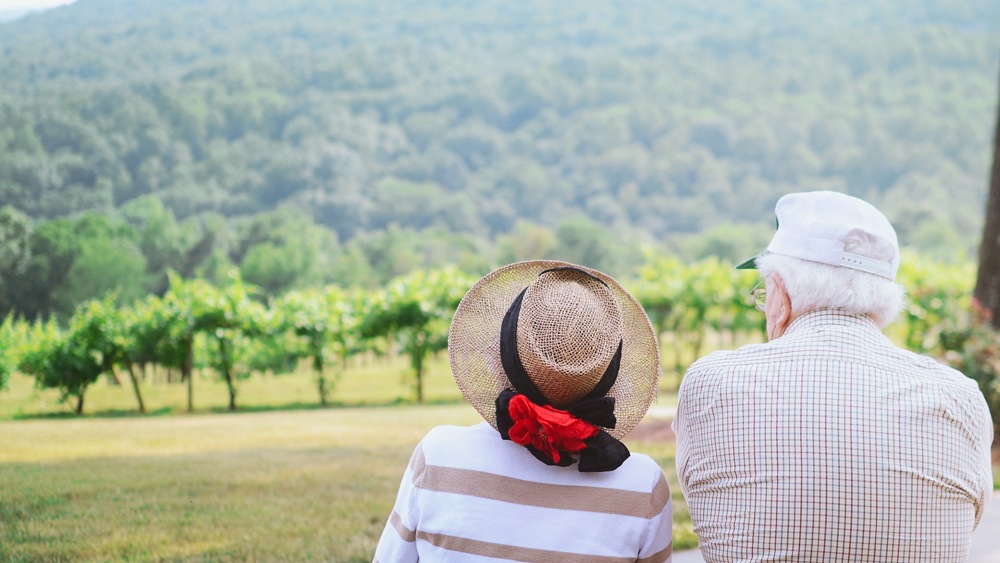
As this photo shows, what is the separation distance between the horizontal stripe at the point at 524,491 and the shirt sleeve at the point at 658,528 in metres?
0.03

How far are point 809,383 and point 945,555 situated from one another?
43 centimetres

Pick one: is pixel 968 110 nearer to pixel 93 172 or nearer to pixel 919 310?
pixel 919 310

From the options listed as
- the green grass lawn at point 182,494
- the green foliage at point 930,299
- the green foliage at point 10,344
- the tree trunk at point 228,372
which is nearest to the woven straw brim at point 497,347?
the green grass lawn at point 182,494

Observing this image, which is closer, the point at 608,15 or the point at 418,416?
the point at 418,416

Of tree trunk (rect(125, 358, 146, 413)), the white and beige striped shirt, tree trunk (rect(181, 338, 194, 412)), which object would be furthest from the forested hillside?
the white and beige striped shirt

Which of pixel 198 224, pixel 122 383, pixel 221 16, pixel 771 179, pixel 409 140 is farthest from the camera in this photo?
pixel 771 179

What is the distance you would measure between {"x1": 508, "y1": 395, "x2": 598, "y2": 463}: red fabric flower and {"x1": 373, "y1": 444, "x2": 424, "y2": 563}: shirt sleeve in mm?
214

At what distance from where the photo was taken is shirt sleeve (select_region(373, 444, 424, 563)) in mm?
1388

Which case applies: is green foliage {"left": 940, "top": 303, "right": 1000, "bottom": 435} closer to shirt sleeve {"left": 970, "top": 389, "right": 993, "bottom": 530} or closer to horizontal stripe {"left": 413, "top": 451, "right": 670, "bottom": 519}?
shirt sleeve {"left": 970, "top": 389, "right": 993, "bottom": 530}

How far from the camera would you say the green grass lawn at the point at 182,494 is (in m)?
2.82

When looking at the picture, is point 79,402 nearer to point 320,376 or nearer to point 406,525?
point 406,525

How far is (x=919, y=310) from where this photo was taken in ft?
32.3

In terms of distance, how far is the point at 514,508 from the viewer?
1.35 meters

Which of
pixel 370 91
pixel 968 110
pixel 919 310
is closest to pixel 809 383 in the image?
pixel 919 310
